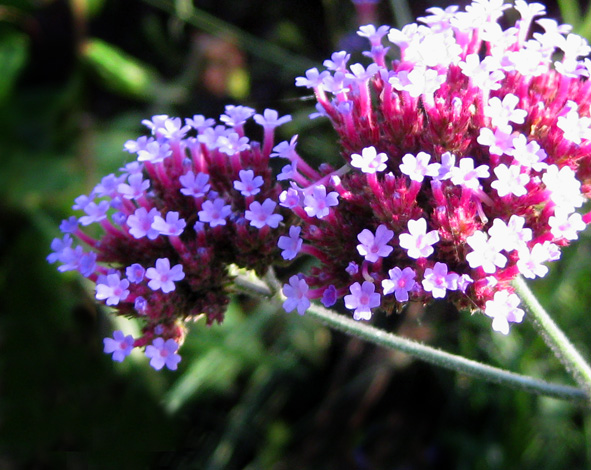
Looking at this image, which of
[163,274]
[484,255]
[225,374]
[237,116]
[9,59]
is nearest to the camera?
[484,255]

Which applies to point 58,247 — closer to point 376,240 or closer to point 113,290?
point 113,290

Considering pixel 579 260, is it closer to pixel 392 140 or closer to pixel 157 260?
pixel 392 140

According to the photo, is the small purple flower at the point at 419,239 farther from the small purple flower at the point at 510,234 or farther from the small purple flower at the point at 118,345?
→ the small purple flower at the point at 118,345

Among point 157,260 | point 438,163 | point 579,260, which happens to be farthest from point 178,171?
point 579,260

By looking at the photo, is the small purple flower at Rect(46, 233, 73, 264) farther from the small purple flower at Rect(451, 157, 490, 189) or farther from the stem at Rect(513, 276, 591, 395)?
the stem at Rect(513, 276, 591, 395)

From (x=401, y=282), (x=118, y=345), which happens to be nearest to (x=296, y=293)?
(x=401, y=282)

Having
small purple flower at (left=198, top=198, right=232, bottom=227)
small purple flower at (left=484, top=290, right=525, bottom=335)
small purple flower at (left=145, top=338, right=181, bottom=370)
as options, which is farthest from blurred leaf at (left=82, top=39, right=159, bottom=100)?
small purple flower at (left=484, top=290, right=525, bottom=335)
